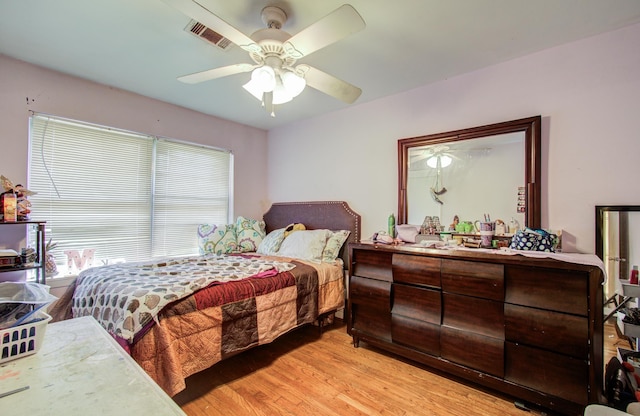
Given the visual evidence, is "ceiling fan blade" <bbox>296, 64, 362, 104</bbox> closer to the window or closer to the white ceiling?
the white ceiling

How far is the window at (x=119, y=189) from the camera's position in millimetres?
2498

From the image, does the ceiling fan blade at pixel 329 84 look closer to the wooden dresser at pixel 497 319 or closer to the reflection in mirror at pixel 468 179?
the reflection in mirror at pixel 468 179

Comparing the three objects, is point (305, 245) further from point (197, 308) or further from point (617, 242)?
point (617, 242)

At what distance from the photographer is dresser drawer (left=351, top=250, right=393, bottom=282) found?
7.88 ft

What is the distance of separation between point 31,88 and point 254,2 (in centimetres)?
216

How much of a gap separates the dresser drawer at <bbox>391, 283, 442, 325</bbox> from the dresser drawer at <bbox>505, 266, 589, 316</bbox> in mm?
465

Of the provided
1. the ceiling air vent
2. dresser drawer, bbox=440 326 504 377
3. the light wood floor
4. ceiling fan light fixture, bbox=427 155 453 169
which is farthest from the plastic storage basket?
ceiling fan light fixture, bbox=427 155 453 169

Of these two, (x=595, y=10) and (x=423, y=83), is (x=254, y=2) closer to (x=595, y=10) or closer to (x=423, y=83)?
(x=423, y=83)

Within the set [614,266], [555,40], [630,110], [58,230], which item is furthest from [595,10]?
[58,230]

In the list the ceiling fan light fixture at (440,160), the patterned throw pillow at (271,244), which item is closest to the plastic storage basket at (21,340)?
the patterned throw pillow at (271,244)

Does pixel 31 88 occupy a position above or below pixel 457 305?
above

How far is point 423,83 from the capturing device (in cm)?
267

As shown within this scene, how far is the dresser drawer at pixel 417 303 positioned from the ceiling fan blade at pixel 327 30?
1.80 meters

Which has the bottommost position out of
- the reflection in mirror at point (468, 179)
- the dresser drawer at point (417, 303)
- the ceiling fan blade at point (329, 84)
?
the dresser drawer at point (417, 303)
